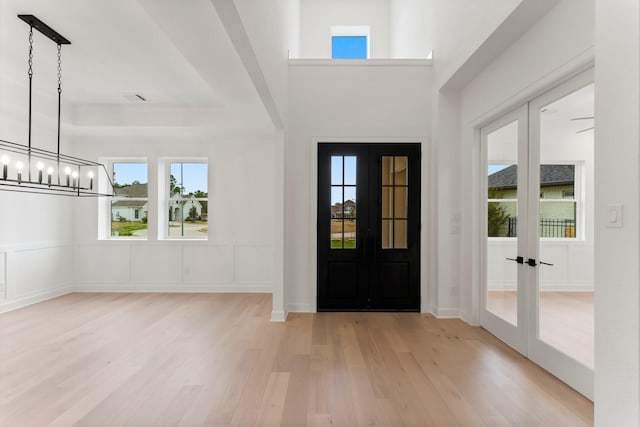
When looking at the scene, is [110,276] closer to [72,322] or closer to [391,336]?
[72,322]

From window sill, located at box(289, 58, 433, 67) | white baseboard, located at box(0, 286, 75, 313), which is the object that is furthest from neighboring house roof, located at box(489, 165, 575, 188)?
→ white baseboard, located at box(0, 286, 75, 313)

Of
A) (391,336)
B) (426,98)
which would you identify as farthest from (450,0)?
(391,336)

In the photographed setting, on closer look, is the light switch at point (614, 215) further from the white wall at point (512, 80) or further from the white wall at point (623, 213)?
the white wall at point (512, 80)

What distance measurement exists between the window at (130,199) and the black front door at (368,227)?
3.39 meters

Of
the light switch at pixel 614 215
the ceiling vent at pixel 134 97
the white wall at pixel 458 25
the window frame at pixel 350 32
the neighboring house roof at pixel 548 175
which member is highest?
the window frame at pixel 350 32

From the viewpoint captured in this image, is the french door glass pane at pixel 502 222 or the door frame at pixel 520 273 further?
the french door glass pane at pixel 502 222

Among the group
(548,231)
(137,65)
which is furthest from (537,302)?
(137,65)

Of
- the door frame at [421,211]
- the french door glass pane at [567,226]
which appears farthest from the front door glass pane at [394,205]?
the french door glass pane at [567,226]

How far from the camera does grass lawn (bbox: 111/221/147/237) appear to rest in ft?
19.9

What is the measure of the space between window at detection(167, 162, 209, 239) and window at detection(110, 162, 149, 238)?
44 centimetres

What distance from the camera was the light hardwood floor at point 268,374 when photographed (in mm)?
2207

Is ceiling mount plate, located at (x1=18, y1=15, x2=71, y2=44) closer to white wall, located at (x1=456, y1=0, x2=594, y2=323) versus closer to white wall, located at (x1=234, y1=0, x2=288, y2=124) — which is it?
white wall, located at (x1=234, y1=0, x2=288, y2=124)

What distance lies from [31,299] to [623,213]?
6.75m

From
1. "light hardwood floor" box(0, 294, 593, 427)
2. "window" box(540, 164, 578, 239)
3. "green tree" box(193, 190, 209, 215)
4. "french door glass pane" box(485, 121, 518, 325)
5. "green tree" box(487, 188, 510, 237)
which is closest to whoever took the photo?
"light hardwood floor" box(0, 294, 593, 427)
